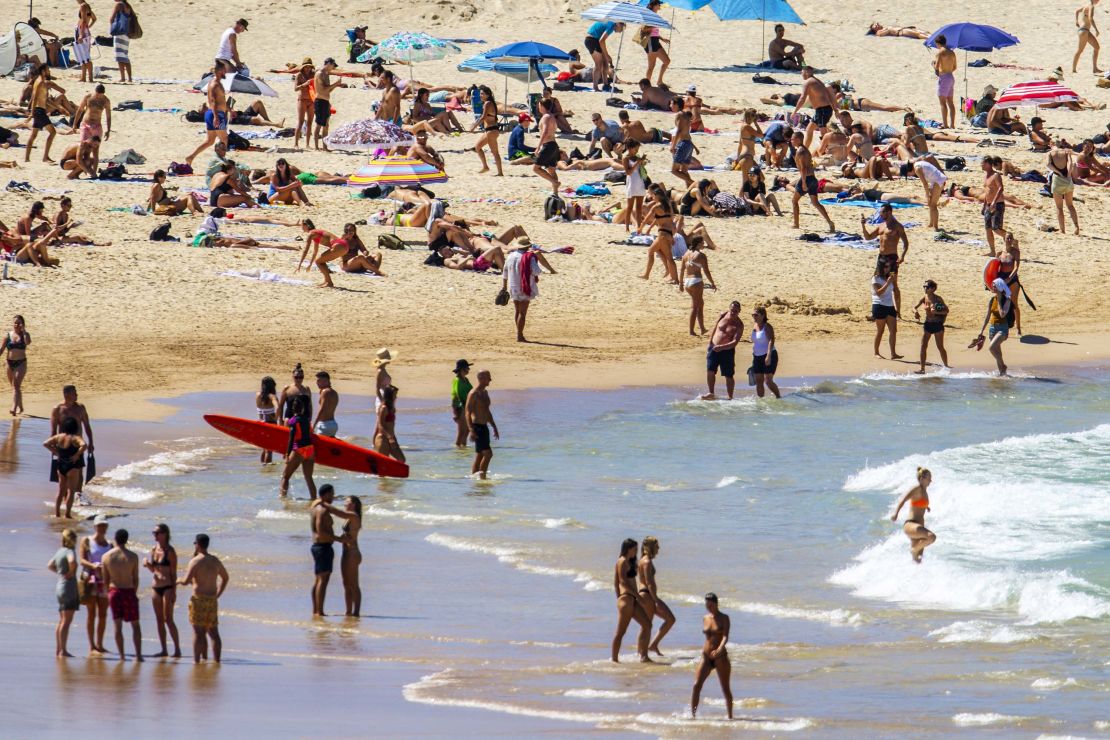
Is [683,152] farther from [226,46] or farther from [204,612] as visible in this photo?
[204,612]

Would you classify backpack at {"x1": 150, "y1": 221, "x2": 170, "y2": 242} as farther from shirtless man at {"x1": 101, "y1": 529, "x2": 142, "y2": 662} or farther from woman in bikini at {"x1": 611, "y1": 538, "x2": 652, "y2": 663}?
woman in bikini at {"x1": 611, "y1": 538, "x2": 652, "y2": 663}

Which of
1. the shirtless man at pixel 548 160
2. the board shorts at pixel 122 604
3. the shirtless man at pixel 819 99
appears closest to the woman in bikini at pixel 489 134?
the shirtless man at pixel 548 160

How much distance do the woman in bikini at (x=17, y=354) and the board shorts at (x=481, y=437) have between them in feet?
15.3

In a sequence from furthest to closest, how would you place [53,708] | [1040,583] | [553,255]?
[553,255]
[1040,583]
[53,708]

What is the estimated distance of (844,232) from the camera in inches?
1071

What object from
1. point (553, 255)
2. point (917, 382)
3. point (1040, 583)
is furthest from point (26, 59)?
point (1040, 583)

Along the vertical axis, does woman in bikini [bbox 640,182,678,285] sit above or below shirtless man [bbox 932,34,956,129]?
below

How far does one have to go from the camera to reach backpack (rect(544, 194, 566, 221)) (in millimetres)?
27203

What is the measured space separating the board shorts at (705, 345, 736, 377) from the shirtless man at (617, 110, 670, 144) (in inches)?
432

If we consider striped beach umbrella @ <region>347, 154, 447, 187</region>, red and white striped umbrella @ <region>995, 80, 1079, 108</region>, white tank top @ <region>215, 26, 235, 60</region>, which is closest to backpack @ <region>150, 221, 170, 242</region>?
striped beach umbrella @ <region>347, 154, 447, 187</region>

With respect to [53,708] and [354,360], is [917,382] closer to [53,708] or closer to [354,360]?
[354,360]

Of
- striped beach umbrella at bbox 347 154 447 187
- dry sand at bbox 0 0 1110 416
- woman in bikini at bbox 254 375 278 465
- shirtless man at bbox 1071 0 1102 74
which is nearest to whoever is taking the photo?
woman in bikini at bbox 254 375 278 465

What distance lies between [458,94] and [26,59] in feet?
28.0

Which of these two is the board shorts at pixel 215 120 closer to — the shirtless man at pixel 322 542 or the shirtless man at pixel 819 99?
the shirtless man at pixel 819 99
